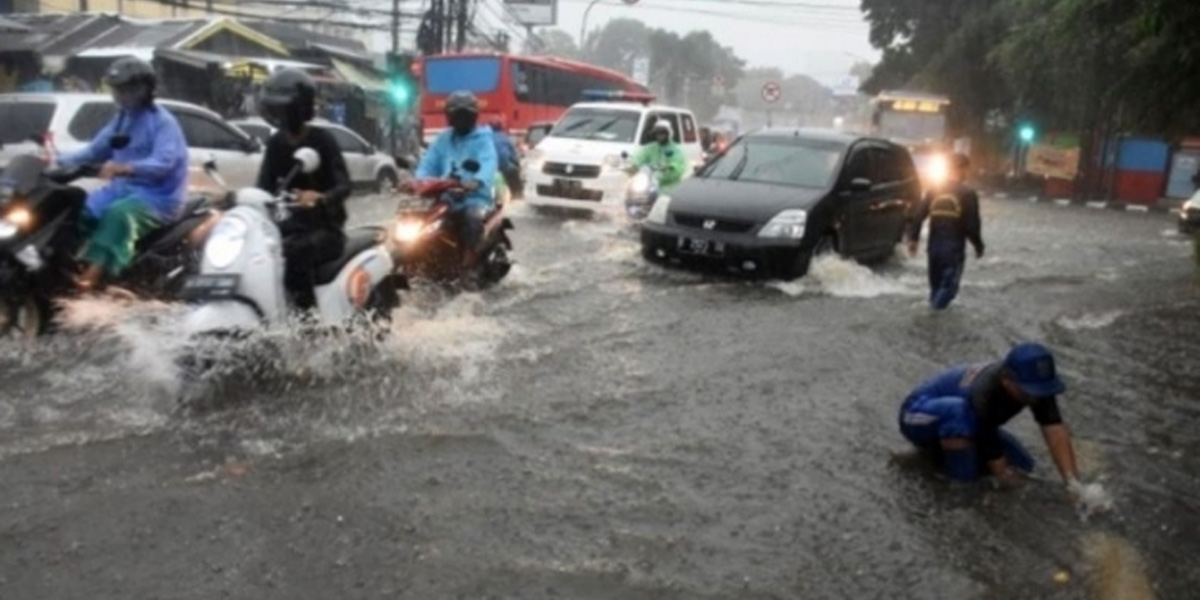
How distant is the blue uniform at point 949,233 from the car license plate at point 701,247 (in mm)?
1918

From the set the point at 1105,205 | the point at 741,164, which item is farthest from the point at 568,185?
the point at 1105,205

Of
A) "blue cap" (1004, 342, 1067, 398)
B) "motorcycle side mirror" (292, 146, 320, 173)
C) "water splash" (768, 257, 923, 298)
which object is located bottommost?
"water splash" (768, 257, 923, 298)

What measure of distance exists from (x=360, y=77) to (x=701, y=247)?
26.6 metres

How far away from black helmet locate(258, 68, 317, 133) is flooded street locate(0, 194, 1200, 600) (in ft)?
4.00

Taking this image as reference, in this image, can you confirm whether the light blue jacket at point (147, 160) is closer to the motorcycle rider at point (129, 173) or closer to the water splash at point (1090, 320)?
the motorcycle rider at point (129, 173)

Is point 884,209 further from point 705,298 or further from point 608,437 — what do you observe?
point 608,437

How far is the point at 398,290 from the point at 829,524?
3.58 m

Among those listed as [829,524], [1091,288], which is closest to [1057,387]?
[829,524]

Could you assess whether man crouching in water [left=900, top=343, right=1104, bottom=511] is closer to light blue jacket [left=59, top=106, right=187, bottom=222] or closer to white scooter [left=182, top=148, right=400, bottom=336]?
white scooter [left=182, top=148, right=400, bottom=336]

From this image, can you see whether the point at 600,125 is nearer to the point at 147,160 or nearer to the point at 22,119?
the point at 22,119

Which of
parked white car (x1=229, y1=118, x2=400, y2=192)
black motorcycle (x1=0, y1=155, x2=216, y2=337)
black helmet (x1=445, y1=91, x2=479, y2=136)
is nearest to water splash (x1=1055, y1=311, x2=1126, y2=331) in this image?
black helmet (x1=445, y1=91, x2=479, y2=136)

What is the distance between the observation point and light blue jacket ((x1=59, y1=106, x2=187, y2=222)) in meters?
6.47

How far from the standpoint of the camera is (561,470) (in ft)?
16.3

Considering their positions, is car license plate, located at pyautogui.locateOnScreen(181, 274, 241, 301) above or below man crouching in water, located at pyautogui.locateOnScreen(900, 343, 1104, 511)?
above
